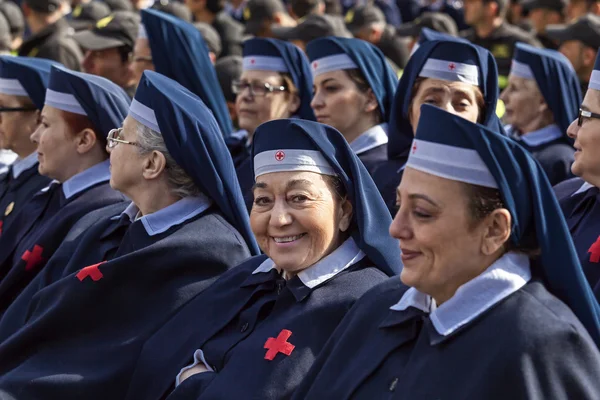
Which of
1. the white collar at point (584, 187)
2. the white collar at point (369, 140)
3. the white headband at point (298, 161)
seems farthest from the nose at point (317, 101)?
the white headband at point (298, 161)

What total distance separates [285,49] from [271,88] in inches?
10.5

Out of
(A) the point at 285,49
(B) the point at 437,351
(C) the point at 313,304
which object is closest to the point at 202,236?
(C) the point at 313,304

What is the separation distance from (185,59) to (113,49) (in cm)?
113

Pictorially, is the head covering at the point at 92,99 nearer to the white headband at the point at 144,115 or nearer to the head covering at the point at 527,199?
the white headband at the point at 144,115

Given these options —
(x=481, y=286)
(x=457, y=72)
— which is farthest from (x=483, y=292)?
(x=457, y=72)

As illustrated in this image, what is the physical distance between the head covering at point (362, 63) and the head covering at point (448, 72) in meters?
0.56

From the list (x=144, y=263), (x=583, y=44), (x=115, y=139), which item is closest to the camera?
(x=144, y=263)

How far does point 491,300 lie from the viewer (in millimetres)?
3217

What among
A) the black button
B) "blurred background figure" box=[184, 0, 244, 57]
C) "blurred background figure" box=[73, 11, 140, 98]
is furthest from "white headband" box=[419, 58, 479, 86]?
"blurred background figure" box=[184, 0, 244, 57]

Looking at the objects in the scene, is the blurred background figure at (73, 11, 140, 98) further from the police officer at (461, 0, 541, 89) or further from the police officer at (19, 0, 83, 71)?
the police officer at (461, 0, 541, 89)

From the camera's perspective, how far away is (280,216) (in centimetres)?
419

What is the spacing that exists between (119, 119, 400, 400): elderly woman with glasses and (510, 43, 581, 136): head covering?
3148mm

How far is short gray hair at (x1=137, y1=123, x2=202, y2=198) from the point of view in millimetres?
4895

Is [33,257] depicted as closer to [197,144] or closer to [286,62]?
[197,144]
